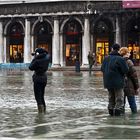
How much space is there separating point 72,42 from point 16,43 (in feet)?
27.4

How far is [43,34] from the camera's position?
82500 millimetres

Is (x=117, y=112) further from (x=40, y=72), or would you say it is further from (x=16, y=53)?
(x=16, y=53)

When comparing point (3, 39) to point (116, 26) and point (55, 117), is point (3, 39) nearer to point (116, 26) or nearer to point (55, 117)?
point (116, 26)

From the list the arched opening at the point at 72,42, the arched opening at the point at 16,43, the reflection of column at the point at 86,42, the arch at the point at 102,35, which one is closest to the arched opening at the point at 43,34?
the arched opening at the point at 16,43

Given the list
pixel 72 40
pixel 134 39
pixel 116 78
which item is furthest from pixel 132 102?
pixel 72 40

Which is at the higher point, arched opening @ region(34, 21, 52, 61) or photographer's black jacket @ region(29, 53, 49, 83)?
arched opening @ region(34, 21, 52, 61)

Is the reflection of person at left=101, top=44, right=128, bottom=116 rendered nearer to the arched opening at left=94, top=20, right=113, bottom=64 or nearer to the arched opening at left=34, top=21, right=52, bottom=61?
the arched opening at left=94, top=20, right=113, bottom=64

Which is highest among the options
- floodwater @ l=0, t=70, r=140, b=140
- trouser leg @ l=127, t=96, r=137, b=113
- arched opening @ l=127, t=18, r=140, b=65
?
arched opening @ l=127, t=18, r=140, b=65

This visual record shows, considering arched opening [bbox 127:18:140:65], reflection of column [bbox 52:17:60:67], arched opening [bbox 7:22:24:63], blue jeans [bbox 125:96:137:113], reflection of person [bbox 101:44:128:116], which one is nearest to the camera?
reflection of person [bbox 101:44:128:116]

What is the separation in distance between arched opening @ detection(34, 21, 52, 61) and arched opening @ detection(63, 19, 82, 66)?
238 centimetres

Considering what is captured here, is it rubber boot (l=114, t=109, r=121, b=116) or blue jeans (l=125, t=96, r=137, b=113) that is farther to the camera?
blue jeans (l=125, t=96, r=137, b=113)

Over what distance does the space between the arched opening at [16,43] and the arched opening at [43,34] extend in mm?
2273

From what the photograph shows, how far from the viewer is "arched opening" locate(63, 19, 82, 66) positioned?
3158 inches

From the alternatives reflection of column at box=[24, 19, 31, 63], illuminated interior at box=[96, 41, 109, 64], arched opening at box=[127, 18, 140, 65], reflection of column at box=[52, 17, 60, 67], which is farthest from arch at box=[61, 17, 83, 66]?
arched opening at box=[127, 18, 140, 65]
